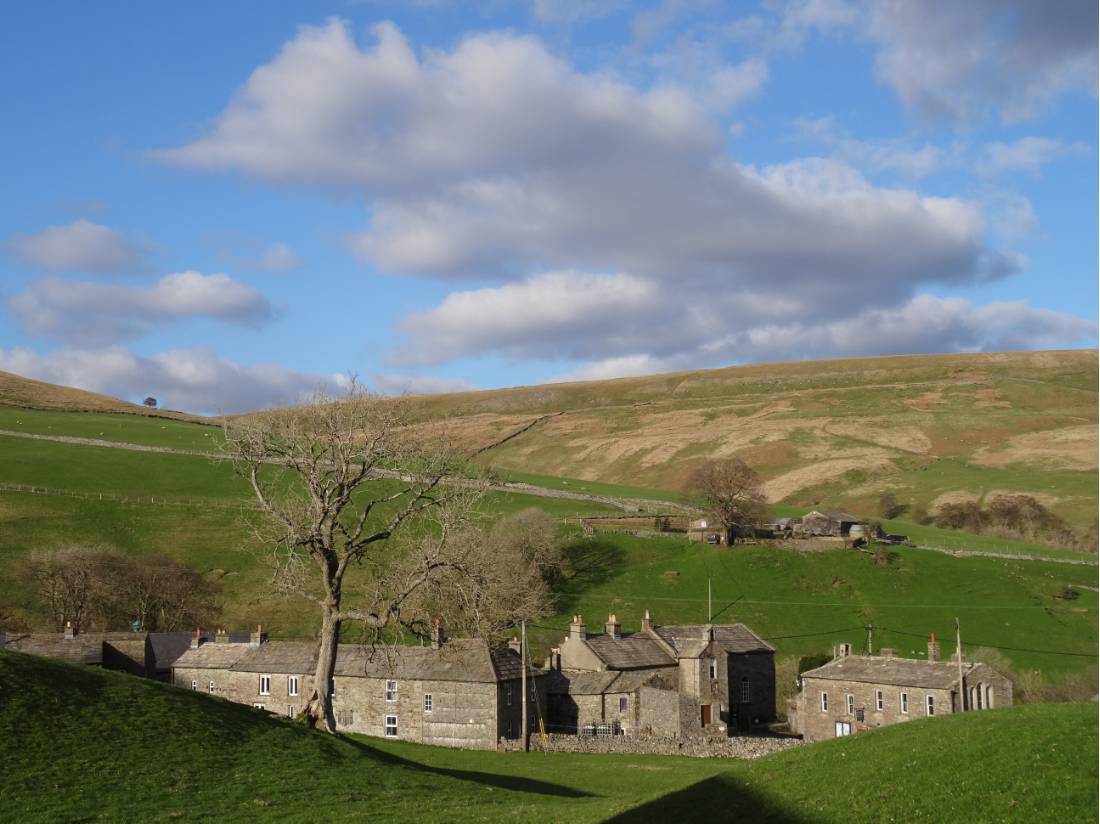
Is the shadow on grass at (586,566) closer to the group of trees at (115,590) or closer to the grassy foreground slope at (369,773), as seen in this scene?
the group of trees at (115,590)

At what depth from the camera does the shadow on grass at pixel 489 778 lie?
3638cm

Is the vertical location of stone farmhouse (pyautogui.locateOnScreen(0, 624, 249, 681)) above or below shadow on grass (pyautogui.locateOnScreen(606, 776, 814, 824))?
below

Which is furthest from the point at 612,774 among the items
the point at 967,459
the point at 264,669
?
the point at 967,459

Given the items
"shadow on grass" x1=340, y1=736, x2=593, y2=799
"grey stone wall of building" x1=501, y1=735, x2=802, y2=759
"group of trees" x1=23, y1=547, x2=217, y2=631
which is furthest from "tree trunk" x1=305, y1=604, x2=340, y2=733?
"group of trees" x1=23, y1=547, x2=217, y2=631

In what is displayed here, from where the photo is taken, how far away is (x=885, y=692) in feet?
195

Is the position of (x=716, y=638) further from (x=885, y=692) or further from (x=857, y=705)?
(x=885, y=692)

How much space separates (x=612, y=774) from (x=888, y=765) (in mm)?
22228

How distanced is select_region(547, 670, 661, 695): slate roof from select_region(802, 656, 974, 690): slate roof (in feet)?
34.2

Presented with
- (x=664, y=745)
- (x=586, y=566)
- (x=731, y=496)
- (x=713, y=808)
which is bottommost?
(x=664, y=745)

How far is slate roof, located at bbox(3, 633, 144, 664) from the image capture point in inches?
2704

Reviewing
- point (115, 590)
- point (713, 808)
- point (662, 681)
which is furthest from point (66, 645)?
point (713, 808)

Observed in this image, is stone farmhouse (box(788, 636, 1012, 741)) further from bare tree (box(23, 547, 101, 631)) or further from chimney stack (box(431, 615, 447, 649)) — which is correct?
bare tree (box(23, 547, 101, 631))

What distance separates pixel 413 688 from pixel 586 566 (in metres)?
42.7

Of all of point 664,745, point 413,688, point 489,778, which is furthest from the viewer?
point 413,688
